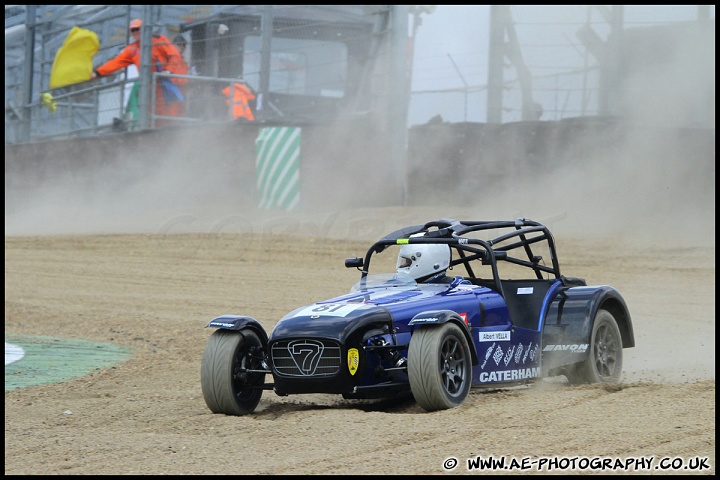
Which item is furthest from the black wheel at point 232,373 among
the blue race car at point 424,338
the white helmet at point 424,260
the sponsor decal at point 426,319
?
the white helmet at point 424,260

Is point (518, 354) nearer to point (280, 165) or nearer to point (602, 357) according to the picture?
point (602, 357)

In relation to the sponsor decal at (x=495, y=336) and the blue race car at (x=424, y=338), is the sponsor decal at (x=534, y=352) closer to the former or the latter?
the blue race car at (x=424, y=338)

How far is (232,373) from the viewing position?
20.0 ft

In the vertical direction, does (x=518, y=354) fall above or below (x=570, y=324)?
below

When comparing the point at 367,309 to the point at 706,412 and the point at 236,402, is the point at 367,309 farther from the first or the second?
the point at 706,412

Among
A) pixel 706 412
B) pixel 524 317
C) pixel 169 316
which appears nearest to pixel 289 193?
pixel 169 316

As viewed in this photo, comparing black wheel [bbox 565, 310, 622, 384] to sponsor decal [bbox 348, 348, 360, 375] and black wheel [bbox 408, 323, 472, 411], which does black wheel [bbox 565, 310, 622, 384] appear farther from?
sponsor decal [bbox 348, 348, 360, 375]

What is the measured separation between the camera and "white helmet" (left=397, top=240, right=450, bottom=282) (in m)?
6.81

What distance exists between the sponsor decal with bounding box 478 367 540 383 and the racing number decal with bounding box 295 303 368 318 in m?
0.94

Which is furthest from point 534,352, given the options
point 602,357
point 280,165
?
point 280,165

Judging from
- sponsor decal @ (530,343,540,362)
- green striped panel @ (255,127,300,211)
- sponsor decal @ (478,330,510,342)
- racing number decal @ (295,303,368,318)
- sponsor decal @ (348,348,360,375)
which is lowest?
sponsor decal @ (530,343,540,362)

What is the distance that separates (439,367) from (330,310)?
77 cm

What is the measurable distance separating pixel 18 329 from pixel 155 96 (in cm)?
896

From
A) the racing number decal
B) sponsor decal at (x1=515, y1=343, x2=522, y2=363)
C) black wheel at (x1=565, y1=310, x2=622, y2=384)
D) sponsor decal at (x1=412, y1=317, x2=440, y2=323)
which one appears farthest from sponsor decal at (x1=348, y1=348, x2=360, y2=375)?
black wheel at (x1=565, y1=310, x2=622, y2=384)
